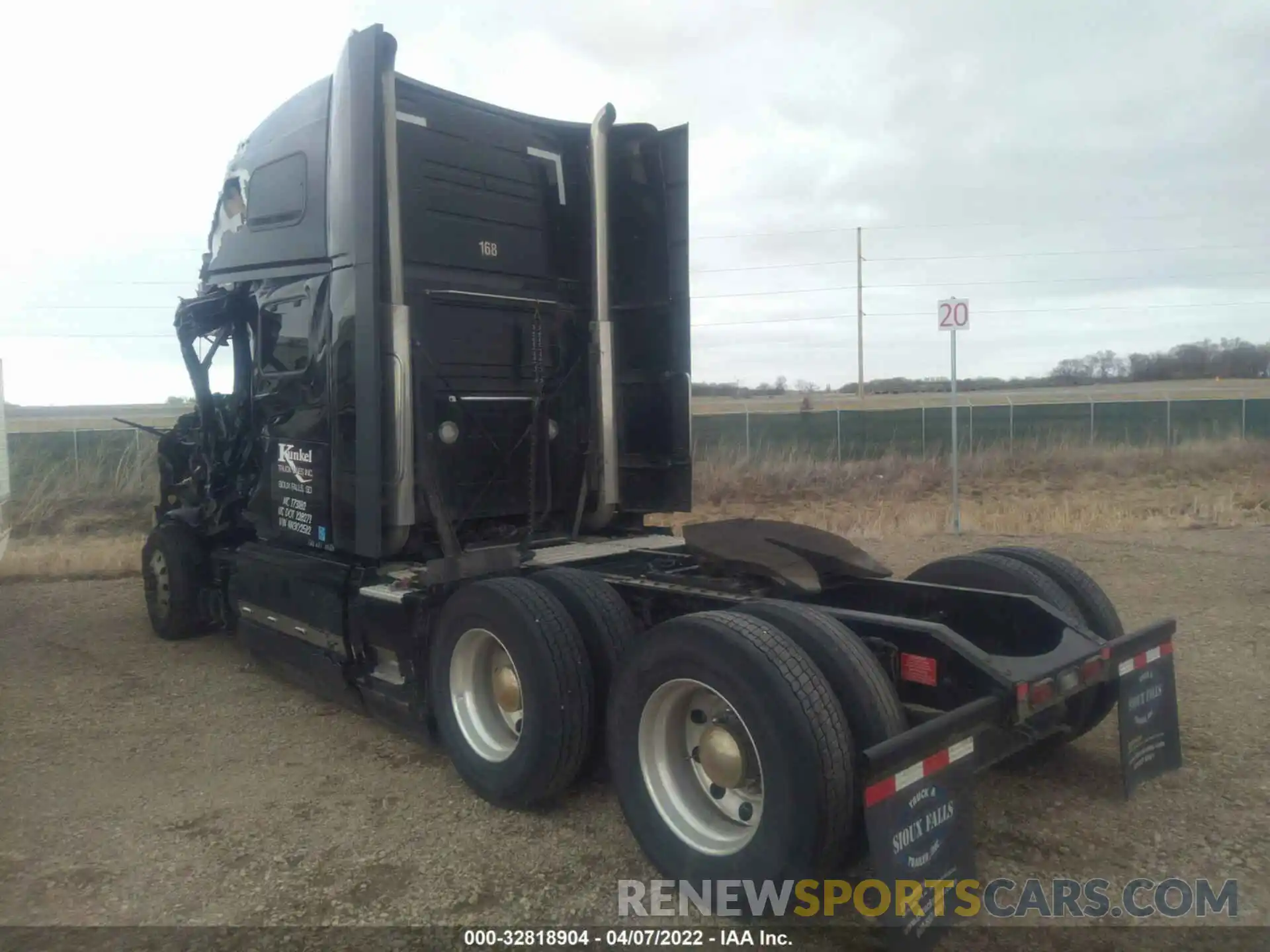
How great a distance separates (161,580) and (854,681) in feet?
20.8

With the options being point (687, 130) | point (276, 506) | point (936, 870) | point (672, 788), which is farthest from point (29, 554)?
point (936, 870)

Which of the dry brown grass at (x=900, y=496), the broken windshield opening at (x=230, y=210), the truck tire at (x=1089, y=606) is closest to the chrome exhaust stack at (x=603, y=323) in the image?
the broken windshield opening at (x=230, y=210)

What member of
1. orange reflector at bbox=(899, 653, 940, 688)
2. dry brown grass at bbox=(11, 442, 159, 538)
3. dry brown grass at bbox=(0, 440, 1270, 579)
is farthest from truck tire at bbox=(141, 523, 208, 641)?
dry brown grass at bbox=(11, 442, 159, 538)

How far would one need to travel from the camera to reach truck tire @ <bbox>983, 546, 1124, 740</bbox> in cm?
440

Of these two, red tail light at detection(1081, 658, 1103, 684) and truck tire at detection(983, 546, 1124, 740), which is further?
truck tire at detection(983, 546, 1124, 740)

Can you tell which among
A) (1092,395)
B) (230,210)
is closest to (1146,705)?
(230,210)

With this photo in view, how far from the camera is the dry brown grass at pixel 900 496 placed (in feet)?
42.0

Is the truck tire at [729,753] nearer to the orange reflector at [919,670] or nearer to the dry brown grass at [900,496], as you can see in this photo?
the orange reflector at [919,670]

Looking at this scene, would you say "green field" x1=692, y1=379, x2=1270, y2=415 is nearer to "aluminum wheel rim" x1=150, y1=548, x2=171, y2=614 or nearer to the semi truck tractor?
"aluminum wheel rim" x1=150, y1=548, x2=171, y2=614

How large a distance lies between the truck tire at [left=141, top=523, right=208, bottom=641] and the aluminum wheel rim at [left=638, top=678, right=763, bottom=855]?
516 centimetres

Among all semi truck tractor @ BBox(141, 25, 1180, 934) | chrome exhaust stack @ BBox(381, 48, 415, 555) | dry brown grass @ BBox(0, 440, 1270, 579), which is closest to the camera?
semi truck tractor @ BBox(141, 25, 1180, 934)

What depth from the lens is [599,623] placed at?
444 cm

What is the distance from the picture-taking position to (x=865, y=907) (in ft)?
11.5

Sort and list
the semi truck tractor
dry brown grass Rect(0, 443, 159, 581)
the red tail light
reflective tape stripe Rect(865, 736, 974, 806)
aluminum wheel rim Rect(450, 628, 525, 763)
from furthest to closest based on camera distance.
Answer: dry brown grass Rect(0, 443, 159, 581)
aluminum wheel rim Rect(450, 628, 525, 763)
the red tail light
the semi truck tractor
reflective tape stripe Rect(865, 736, 974, 806)
